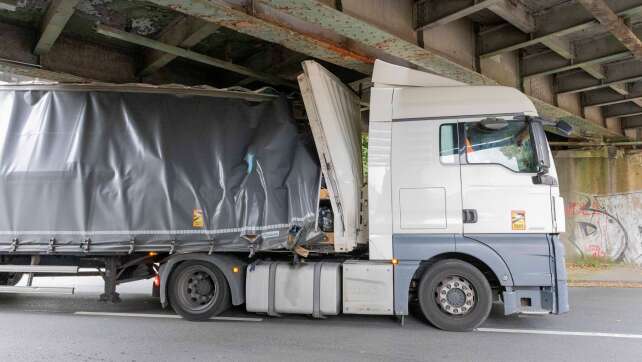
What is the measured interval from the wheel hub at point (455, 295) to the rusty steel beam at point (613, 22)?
3743 millimetres

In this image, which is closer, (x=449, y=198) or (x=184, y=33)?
(x=449, y=198)

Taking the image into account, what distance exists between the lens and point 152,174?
21.1ft

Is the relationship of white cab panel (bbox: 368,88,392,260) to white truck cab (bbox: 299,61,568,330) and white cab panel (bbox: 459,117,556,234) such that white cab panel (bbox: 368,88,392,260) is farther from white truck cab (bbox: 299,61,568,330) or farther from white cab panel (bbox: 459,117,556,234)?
white cab panel (bbox: 459,117,556,234)

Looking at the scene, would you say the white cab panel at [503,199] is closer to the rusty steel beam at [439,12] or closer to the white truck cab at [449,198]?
the white truck cab at [449,198]

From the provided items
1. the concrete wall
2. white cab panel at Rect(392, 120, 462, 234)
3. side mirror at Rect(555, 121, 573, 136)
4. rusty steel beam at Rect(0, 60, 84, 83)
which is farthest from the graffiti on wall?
rusty steel beam at Rect(0, 60, 84, 83)

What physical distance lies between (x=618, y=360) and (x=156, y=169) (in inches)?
233

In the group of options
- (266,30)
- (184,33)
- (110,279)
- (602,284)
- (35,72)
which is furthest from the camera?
(602,284)

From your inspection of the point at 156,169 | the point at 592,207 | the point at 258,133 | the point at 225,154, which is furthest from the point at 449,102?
the point at 592,207

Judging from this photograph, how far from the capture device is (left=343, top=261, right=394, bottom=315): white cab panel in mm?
5918

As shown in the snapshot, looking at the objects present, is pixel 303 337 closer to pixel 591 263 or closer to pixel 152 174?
pixel 152 174

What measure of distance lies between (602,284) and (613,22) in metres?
6.54

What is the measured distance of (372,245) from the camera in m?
6.05

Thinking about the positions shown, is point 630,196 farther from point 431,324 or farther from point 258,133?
point 258,133

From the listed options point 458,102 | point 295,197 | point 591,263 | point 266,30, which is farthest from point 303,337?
point 591,263
